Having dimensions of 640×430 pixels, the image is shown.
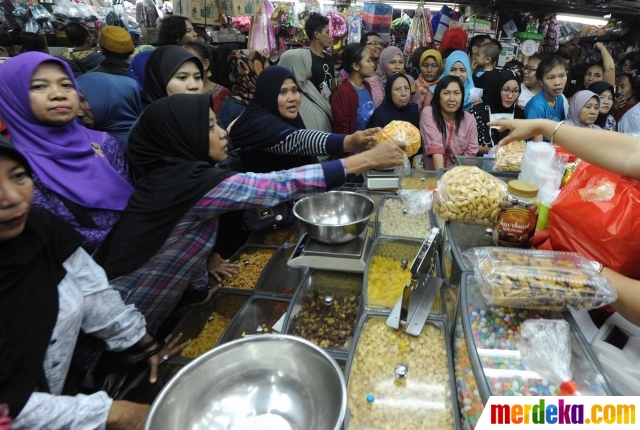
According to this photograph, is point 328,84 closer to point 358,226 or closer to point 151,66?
point 151,66

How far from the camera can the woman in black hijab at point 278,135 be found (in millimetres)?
2396

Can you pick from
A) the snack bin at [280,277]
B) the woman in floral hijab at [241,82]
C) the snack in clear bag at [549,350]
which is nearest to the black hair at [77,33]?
the woman in floral hijab at [241,82]

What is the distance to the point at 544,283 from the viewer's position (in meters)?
0.98

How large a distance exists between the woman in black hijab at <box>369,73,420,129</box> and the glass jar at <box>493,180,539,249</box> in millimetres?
2514

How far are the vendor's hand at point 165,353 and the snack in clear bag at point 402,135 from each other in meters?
1.67

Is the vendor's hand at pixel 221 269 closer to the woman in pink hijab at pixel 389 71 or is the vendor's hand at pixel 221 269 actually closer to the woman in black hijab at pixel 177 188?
the woman in black hijab at pixel 177 188

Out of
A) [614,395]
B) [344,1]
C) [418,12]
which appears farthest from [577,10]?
[614,395]

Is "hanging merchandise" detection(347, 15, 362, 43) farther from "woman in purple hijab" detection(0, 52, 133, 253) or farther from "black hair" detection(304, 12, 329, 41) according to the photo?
"woman in purple hijab" detection(0, 52, 133, 253)

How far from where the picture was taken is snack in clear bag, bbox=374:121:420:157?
94.8 inches

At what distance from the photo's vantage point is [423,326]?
1341mm

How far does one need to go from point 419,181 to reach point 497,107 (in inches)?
94.8

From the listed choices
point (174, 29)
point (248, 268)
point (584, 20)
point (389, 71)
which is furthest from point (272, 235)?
point (584, 20)

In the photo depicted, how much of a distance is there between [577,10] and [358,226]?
795cm

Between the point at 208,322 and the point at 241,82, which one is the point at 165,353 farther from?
the point at 241,82
